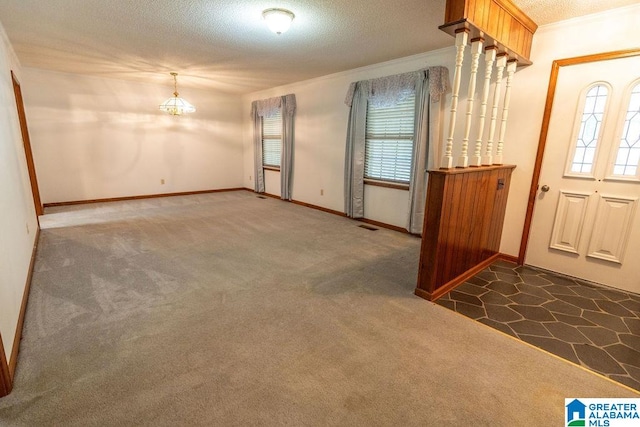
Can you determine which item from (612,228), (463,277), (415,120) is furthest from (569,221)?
(415,120)

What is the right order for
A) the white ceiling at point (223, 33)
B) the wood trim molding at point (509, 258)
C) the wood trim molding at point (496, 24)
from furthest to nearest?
1. the wood trim molding at point (509, 258)
2. the white ceiling at point (223, 33)
3. the wood trim molding at point (496, 24)

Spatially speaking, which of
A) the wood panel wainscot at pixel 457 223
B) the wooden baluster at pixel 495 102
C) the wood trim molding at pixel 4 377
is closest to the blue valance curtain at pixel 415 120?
the wooden baluster at pixel 495 102

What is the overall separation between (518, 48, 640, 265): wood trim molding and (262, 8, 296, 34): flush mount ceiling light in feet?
8.10

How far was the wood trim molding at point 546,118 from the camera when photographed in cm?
248

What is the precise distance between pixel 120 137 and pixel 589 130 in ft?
23.1

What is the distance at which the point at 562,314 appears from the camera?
223cm

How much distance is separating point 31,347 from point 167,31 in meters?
3.01

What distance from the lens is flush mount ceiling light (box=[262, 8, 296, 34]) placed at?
2.54 metres

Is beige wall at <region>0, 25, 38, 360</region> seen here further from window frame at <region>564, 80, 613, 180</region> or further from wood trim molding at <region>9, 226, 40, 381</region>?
window frame at <region>564, 80, 613, 180</region>

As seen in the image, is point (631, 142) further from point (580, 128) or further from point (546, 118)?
point (546, 118)

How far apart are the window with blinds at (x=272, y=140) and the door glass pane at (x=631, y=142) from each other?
17.0 ft

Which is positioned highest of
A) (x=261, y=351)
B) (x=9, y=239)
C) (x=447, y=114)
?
(x=447, y=114)

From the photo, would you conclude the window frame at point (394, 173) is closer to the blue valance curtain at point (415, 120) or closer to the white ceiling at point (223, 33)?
the blue valance curtain at point (415, 120)

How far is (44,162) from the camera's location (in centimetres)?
511
